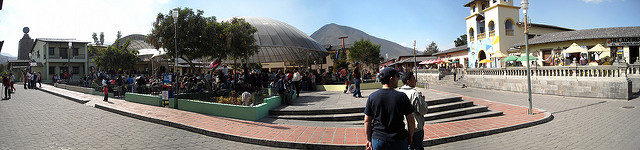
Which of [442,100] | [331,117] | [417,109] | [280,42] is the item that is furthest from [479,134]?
[280,42]

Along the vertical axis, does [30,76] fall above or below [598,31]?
below

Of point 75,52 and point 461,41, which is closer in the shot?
point 75,52

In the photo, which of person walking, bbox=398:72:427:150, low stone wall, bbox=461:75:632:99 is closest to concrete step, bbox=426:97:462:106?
person walking, bbox=398:72:427:150

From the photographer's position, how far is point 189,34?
11992 mm

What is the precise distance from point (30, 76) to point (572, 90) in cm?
3699

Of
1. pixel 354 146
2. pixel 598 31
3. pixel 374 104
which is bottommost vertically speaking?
pixel 354 146

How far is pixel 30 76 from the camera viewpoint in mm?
22859

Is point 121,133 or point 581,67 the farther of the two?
point 581,67

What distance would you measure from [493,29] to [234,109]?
28.7 metres

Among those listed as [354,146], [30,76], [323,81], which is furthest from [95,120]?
[30,76]

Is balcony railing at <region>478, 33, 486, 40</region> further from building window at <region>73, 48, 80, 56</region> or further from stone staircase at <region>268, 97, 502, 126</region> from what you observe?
building window at <region>73, 48, 80, 56</region>

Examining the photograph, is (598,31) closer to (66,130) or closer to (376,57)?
(66,130)

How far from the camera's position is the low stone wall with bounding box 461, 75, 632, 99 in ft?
36.1

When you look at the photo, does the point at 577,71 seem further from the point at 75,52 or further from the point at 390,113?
the point at 75,52
